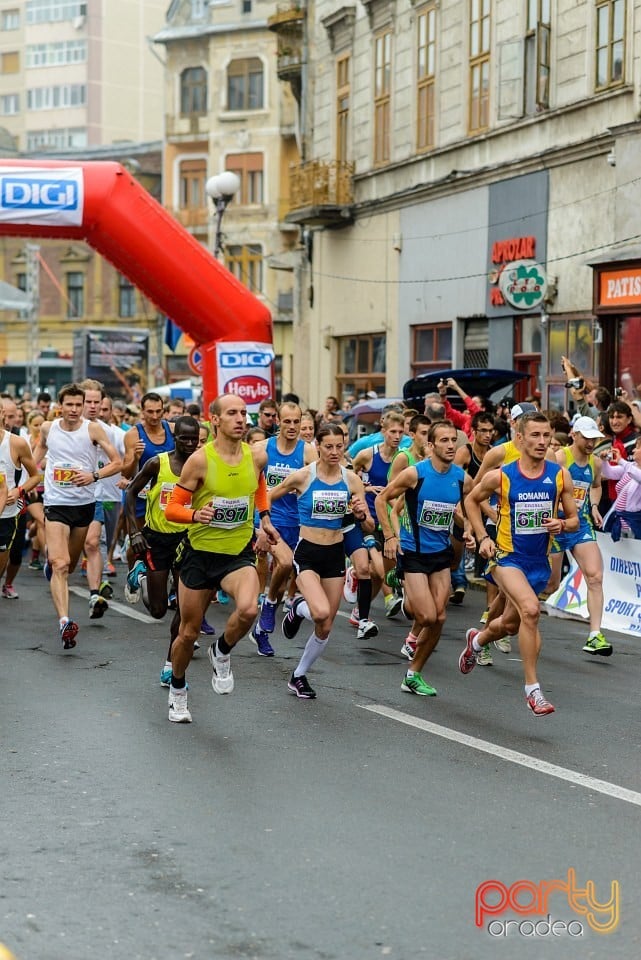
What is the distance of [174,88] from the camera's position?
202 ft

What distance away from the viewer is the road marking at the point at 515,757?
7.12 metres

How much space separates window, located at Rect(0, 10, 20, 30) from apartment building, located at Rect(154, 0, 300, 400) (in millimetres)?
22791

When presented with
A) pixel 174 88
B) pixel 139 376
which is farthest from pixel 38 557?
pixel 174 88

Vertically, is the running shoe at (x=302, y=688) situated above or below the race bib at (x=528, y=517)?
below

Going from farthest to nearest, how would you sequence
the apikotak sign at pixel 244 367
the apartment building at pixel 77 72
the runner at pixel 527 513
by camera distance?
1. the apartment building at pixel 77 72
2. the apikotak sign at pixel 244 367
3. the runner at pixel 527 513

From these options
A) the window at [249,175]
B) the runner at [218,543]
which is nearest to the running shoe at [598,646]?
the runner at [218,543]

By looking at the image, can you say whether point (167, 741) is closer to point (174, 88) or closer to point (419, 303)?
point (419, 303)

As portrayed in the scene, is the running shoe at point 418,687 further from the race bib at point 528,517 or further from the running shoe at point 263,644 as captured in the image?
the running shoe at point 263,644

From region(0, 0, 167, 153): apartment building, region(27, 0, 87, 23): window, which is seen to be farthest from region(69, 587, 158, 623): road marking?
region(27, 0, 87, 23): window

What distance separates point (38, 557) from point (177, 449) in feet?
24.4

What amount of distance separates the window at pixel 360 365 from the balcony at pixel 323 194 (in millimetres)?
2521

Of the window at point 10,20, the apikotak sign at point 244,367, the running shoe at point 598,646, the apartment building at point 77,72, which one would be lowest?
the running shoe at point 598,646

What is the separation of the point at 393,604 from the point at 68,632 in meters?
3.47

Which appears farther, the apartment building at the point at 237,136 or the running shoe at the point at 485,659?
the apartment building at the point at 237,136
